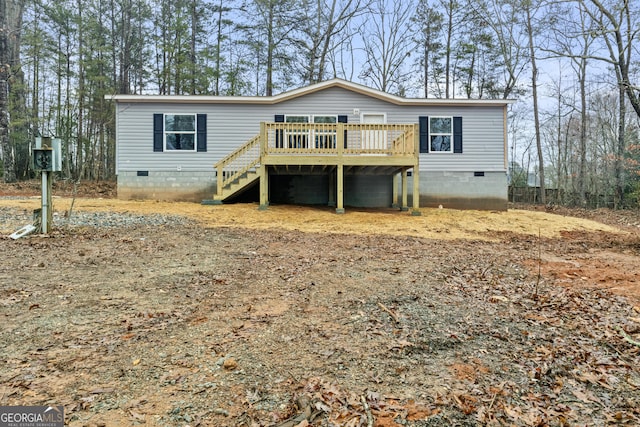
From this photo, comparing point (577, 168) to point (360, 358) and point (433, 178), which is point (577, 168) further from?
point (360, 358)

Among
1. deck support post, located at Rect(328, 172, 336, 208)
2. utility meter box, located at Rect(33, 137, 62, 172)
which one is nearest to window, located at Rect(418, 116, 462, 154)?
deck support post, located at Rect(328, 172, 336, 208)

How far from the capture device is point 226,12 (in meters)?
21.8

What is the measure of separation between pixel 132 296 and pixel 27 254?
2755mm

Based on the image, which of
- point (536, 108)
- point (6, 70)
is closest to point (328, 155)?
point (6, 70)

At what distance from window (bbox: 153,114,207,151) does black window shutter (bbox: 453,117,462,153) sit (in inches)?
351

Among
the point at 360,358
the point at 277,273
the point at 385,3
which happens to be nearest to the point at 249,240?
the point at 277,273

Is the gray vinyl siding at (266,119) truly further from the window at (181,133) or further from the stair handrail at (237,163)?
the stair handrail at (237,163)

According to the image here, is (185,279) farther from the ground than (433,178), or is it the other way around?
(433,178)

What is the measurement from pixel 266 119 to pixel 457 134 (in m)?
6.89

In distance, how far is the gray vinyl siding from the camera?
42.6 feet

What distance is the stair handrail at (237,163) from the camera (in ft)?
37.2

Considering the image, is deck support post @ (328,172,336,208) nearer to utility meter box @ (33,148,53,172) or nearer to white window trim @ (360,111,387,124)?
white window trim @ (360,111,387,124)

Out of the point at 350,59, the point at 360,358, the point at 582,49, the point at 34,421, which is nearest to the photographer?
the point at 34,421

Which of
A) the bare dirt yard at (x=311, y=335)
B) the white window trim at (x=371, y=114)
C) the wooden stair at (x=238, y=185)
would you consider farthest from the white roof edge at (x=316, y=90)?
the bare dirt yard at (x=311, y=335)
